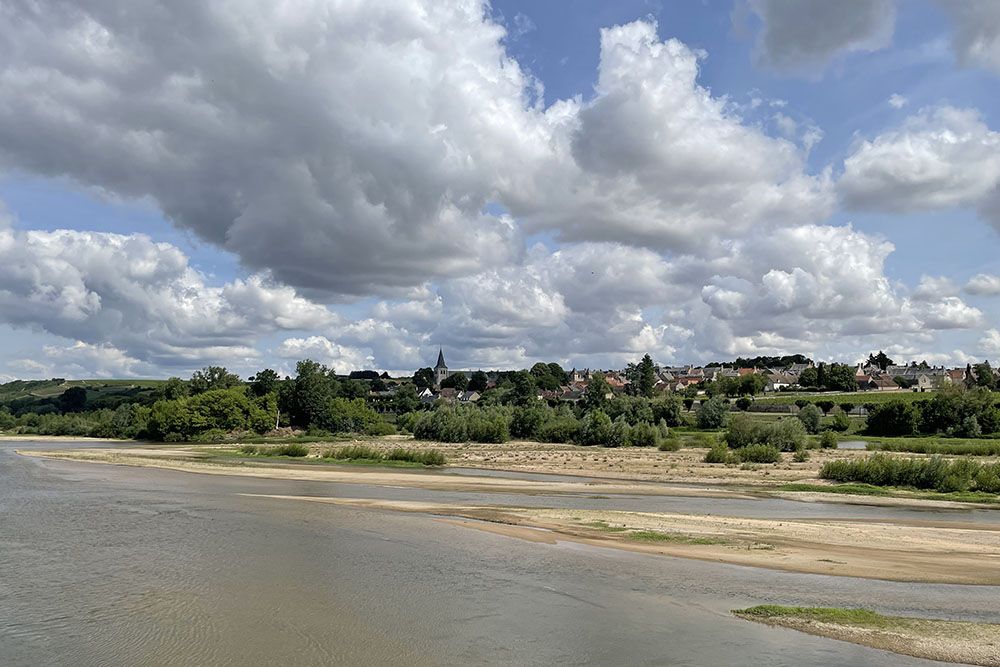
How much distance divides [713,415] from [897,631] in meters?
81.2

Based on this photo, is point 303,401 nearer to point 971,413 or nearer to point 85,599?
point 971,413

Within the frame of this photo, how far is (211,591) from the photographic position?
17.5 meters

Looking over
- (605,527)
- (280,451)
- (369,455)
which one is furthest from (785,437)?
(280,451)

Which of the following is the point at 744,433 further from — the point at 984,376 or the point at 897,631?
the point at 984,376

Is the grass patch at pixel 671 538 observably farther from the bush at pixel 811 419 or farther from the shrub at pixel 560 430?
the bush at pixel 811 419

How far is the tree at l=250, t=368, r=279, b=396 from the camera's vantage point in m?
122

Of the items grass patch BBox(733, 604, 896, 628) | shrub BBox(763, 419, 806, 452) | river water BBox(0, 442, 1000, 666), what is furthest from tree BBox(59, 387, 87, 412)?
grass patch BBox(733, 604, 896, 628)

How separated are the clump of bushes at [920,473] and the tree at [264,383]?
9473 centimetres

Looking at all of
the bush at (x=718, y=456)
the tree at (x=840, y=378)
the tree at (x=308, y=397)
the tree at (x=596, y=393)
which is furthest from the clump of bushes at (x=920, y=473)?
the tree at (x=840, y=378)

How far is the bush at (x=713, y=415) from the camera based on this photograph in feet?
303

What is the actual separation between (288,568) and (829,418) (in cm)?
9270

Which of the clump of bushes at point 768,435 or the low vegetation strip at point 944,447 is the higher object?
the clump of bushes at point 768,435

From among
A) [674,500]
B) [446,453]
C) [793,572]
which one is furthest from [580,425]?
[793,572]

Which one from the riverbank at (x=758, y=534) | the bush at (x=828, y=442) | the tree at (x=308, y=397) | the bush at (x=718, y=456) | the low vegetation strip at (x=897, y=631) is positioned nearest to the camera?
the low vegetation strip at (x=897, y=631)
